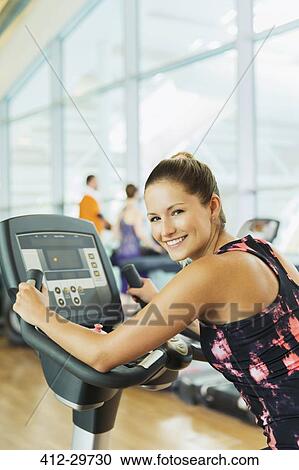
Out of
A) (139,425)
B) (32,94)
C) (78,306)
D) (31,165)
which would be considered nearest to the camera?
(78,306)

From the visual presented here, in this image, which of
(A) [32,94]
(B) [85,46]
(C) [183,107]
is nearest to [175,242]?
(A) [32,94]

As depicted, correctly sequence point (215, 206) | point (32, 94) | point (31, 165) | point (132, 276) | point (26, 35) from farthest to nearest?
point (31, 165)
point (32, 94)
point (26, 35)
point (132, 276)
point (215, 206)

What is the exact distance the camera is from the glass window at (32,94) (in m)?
1.92

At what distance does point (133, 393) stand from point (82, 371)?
2.44 meters

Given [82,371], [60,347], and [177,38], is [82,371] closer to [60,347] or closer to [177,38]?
[60,347]

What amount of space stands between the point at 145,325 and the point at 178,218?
0.66 feet

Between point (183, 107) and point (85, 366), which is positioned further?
point (183, 107)

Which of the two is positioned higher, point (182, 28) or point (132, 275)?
point (182, 28)

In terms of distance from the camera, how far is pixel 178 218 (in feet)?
3.63

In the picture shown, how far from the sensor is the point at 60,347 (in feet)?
3.50

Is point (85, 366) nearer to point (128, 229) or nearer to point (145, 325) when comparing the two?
point (145, 325)

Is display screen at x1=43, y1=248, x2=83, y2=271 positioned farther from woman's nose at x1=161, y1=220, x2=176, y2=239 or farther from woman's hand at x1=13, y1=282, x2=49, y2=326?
woman's nose at x1=161, y1=220, x2=176, y2=239

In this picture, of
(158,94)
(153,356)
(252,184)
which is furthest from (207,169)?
(158,94)

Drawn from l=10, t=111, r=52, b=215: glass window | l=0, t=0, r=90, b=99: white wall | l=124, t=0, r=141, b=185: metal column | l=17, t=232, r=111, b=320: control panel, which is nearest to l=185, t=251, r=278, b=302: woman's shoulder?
l=17, t=232, r=111, b=320: control panel
